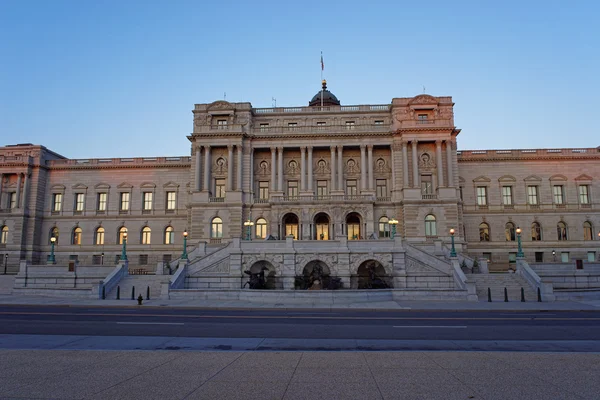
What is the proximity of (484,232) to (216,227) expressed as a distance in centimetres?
3463

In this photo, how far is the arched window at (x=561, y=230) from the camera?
182 ft

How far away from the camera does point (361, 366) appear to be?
910 cm

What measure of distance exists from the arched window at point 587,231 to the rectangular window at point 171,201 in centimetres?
5440

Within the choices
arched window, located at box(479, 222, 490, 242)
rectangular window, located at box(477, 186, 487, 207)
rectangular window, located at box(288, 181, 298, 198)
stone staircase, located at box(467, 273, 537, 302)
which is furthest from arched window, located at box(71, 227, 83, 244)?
rectangular window, located at box(477, 186, 487, 207)

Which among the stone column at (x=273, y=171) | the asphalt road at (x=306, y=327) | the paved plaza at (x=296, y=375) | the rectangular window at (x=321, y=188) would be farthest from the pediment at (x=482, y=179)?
the paved plaza at (x=296, y=375)

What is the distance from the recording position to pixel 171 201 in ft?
199

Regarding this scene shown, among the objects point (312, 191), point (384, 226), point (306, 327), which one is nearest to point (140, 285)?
point (306, 327)

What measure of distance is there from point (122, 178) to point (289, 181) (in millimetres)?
24832

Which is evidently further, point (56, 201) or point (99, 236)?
point (56, 201)

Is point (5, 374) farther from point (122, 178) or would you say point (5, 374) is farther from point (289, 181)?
point (122, 178)

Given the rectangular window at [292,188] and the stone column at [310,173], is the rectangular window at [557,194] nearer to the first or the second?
the stone column at [310,173]

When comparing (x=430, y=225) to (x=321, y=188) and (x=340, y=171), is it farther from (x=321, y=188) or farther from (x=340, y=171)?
(x=321, y=188)

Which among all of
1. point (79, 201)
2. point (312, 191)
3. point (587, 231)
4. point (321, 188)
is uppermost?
point (321, 188)

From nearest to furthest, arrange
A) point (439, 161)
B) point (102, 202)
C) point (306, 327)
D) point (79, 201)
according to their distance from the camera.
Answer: point (306, 327), point (439, 161), point (102, 202), point (79, 201)
